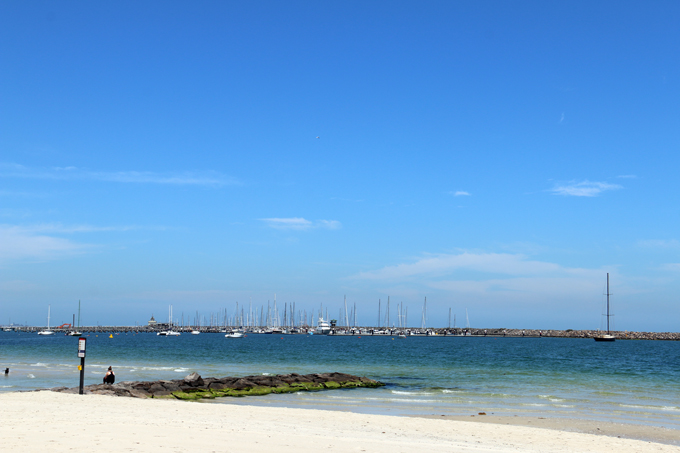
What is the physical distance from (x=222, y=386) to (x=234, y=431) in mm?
16283

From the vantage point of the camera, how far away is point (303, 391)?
3469 cm

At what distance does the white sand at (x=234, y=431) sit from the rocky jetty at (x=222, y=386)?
134 inches

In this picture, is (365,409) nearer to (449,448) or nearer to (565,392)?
(449,448)

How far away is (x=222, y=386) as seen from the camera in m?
32.3

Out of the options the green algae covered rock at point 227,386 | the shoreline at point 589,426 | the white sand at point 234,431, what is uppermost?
the white sand at point 234,431

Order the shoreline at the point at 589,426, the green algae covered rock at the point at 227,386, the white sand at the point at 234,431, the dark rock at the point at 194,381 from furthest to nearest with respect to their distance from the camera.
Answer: the dark rock at the point at 194,381 → the green algae covered rock at the point at 227,386 → the shoreline at the point at 589,426 → the white sand at the point at 234,431

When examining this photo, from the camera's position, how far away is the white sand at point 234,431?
13.5 metres

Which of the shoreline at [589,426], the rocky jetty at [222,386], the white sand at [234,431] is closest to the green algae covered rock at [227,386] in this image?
the rocky jetty at [222,386]

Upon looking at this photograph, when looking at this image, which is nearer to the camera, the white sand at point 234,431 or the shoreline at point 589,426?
the white sand at point 234,431

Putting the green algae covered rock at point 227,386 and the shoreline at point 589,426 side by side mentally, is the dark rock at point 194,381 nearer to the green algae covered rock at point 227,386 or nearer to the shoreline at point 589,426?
the green algae covered rock at point 227,386

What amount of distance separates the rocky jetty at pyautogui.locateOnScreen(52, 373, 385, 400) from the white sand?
3409 millimetres

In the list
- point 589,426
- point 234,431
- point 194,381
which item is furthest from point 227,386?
point 589,426

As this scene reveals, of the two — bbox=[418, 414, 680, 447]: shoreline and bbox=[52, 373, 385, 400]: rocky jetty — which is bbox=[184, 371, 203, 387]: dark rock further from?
bbox=[418, 414, 680, 447]: shoreline

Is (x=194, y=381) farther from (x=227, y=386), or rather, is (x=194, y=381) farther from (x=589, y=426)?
(x=589, y=426)
